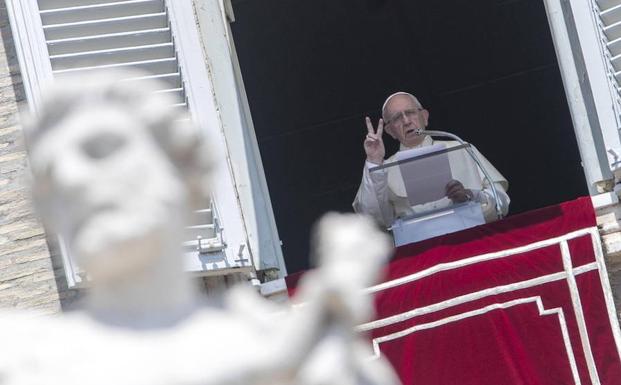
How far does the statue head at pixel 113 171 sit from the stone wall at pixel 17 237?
13.0ft

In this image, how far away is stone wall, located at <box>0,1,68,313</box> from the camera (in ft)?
20.5

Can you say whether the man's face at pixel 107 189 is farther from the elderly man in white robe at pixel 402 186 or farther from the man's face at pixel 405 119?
the man's face at pixel 405 119

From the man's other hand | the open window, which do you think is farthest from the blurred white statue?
the man's other hand

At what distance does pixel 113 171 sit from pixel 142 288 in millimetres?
143

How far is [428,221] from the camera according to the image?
6.99 metres

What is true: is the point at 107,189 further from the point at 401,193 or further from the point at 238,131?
the point at 401,193

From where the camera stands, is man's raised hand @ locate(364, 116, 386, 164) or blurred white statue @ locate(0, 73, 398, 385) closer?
blurred white statue @ locate(0, 73, 398, 385)

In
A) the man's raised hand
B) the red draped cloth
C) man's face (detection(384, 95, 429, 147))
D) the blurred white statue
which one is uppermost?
man's face (detection(384, 95, 429, 147))

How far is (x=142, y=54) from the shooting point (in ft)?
20.4

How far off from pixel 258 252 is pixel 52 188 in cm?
401

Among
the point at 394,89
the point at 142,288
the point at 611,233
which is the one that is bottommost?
the point at 611,233

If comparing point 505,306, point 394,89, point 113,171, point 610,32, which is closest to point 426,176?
point 505,306

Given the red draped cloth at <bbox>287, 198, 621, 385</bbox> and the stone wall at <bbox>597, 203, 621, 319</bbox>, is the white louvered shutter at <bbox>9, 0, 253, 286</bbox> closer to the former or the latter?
the red draped cloth at <bbox>287, 198, 621, 385</bbox>

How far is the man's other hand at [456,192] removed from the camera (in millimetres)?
7000
